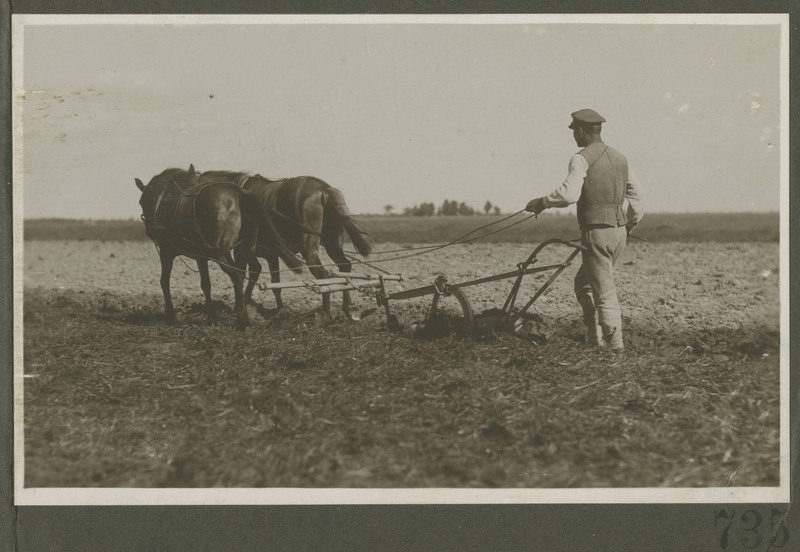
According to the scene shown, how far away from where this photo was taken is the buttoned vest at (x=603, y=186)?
4.15m

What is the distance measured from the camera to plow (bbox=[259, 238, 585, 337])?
14.1 ft

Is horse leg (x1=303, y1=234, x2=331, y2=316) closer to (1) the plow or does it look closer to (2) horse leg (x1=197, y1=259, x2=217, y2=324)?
(1) the plow

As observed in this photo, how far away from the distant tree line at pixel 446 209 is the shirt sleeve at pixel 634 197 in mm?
966

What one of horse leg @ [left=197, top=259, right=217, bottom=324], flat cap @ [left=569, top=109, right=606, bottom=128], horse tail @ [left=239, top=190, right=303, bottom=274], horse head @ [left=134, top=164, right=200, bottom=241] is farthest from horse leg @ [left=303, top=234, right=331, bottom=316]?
flat cap @ [left=569, top=109, right=606, bottom=128]

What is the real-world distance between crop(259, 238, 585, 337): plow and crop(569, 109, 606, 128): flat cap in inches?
33.7

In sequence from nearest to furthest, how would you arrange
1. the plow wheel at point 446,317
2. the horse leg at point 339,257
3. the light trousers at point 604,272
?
the light trousers at point 604,272 → the plow wheel at point 446,317 → the horse leg at point 339,257

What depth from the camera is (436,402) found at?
3902mm

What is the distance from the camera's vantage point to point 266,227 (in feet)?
17.1

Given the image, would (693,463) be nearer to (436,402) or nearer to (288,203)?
(436,402)

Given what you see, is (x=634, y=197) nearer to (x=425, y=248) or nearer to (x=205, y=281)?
(x=425, y=248)

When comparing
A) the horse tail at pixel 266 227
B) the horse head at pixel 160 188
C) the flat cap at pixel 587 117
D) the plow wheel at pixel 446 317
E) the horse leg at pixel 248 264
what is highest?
the flat cap at pixel 587 117

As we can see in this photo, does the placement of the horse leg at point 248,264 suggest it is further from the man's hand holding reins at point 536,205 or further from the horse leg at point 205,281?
the man's hand holding reins at point 536,205

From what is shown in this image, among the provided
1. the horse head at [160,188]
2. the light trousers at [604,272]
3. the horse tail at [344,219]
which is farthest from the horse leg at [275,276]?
the light trousers at [604,272]
